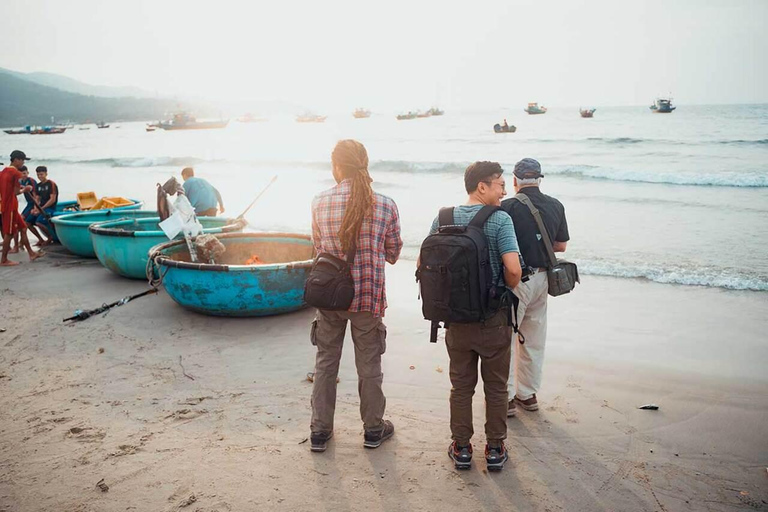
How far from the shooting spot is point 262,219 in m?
14.2

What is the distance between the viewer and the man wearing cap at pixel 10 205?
8.83 m

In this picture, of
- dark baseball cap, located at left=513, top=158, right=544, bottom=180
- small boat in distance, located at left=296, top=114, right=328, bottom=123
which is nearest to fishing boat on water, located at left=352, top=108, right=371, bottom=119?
small boat in distance, located at left=296, top=114, right=328, bottom=123

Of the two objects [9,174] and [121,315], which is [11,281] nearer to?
[9,174]

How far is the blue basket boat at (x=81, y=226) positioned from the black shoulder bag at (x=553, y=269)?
7627mm

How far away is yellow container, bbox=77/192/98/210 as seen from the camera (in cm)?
1153

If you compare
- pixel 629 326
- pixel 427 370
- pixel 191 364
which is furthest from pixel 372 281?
pixel 629 326

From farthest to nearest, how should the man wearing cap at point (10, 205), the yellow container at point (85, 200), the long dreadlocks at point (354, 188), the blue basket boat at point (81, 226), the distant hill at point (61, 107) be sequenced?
the distant hill at point (61, 107), the yellow container at point (85, 200), the blue basket boat at point (81, 226), the man wearing cap at point (10, 205), the long dreadlocks at point (354, 188)

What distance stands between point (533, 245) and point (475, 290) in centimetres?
89

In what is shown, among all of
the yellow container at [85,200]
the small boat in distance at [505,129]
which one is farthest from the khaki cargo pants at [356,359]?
the small boat in distance at [505,129]

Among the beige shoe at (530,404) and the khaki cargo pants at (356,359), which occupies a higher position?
the khaki cargo pants at (356,359)

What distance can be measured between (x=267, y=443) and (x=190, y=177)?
626 cm

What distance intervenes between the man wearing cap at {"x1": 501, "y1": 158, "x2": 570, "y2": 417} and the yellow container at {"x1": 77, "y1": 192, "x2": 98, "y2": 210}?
413 inches

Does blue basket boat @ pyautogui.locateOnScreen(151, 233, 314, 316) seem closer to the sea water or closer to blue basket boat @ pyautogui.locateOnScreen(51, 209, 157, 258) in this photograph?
blue basket boat @ pyautogui.locateOnScreen(51, 209, 157, 258)

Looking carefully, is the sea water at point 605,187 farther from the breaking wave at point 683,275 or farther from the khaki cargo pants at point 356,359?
the khaki cargo pants at point 356,359
